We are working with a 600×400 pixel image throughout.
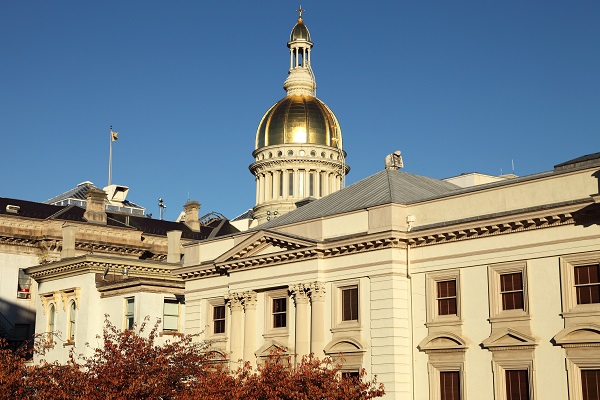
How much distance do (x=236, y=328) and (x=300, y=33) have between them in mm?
66728

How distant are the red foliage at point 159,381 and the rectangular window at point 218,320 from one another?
6246 mm

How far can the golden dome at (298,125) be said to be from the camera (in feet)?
322

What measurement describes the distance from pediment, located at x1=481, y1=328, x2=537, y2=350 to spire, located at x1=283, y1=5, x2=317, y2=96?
223 feet

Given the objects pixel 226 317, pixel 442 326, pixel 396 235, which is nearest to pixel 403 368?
pixel 442 326

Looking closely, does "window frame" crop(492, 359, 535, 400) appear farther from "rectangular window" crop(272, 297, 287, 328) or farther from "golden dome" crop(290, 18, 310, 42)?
"golden dome" crop(290, 18, 310, 42)

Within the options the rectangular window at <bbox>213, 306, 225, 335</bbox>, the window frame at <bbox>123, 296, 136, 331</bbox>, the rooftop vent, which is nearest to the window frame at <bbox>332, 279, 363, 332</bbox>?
the rectangular window at <bbox>213, 306, 225, 335</bbox>

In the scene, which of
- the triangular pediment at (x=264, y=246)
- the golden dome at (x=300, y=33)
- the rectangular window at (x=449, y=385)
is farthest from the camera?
the golden dome at (x=300, y=33)

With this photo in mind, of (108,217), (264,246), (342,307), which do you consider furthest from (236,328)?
(108,217)

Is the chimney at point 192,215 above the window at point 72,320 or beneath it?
above

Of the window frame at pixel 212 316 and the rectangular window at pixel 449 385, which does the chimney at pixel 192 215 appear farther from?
the rectangular window at pixel 449 385

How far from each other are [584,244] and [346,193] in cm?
1584

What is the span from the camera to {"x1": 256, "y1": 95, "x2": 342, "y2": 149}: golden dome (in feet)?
322

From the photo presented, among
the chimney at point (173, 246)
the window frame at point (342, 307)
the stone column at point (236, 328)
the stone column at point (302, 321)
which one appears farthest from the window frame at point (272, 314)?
the chimney at point (173, 246)

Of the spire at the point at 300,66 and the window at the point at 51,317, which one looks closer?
the window at the point at 51,317
